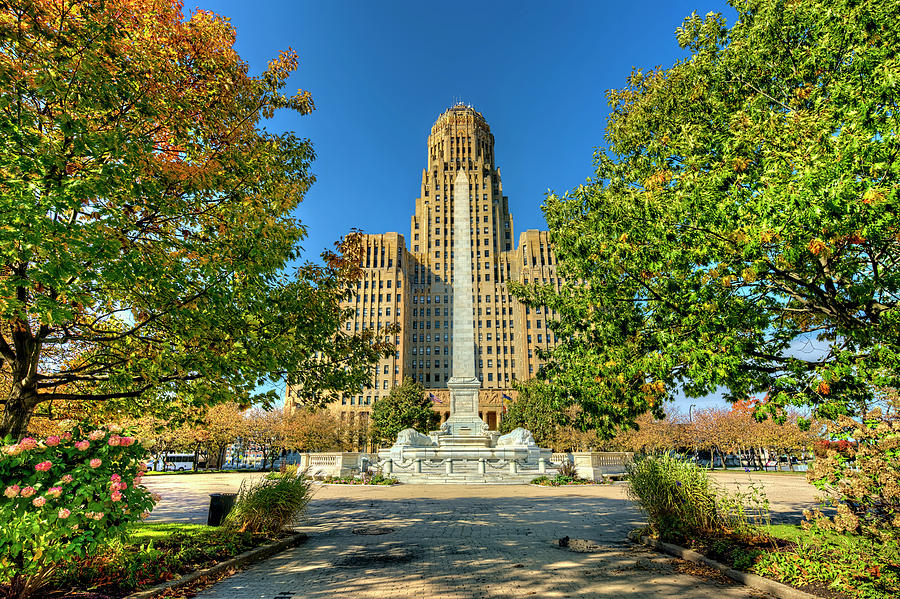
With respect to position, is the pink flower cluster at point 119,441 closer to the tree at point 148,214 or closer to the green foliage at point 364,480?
the tree at point 148,214

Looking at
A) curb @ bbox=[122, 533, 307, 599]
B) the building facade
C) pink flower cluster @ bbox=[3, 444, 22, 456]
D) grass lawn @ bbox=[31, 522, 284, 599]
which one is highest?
the building facade

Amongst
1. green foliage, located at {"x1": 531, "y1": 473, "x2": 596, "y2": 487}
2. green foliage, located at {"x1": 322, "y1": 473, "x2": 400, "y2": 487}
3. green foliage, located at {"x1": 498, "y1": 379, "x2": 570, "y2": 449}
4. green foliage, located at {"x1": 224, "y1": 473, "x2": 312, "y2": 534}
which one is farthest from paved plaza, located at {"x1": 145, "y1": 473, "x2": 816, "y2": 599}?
green foliage, located at {"x1": 498, "y1": 379, "x2": 570, "y2": 449}

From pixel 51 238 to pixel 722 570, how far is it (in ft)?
38.6

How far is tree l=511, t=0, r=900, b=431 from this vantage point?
297 inches

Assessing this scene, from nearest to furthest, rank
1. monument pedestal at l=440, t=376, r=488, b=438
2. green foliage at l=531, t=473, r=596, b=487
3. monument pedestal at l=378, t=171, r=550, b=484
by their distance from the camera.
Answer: green foliage at l=531, t=473, r=596, b=487 → monument pedestal at l=378, t=171, r=550, b=484 → monument pedestal at l=440, t=376, r=488, b=438

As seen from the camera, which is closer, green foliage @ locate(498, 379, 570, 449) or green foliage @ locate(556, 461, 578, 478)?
green foliage @ locate(556, 461, 578, 478)

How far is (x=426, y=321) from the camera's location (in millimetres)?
120188

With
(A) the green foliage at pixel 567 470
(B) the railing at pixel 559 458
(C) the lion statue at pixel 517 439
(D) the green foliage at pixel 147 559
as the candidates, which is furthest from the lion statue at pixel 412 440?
(D) the green foliage at pixel 147 559

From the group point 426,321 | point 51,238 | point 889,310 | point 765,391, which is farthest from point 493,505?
point 426,321

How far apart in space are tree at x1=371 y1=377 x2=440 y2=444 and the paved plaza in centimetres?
5525

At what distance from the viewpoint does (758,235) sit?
7469 millimetres

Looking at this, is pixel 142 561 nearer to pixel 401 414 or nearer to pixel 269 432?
pixel 269 432

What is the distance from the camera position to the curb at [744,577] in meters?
6.54

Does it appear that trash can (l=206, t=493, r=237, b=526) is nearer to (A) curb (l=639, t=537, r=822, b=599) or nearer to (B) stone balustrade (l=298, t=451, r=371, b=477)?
(A) curb (l=639, t=537, r=822, b=599)
